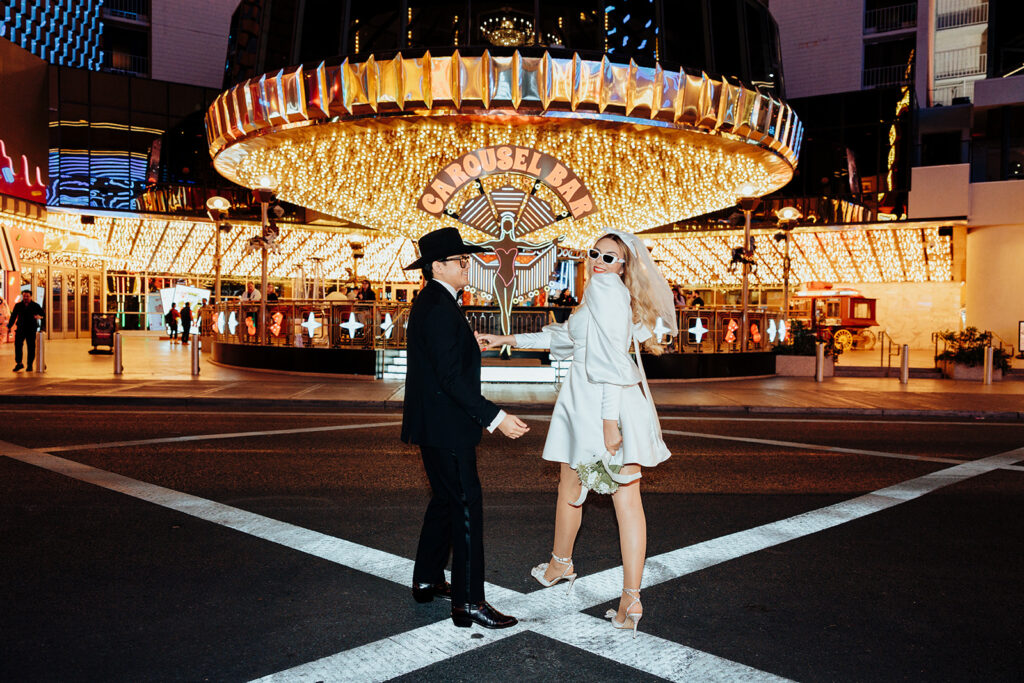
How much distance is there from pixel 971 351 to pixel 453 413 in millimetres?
20770

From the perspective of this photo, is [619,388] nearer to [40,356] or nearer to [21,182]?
[40,356]

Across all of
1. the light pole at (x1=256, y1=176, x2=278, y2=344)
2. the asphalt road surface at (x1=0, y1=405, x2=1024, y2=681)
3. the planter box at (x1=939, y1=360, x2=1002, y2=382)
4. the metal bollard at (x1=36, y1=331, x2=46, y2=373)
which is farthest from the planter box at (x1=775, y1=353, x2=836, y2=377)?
the metal bollard at (x1=36, y1=331, x2=46, y2=373)

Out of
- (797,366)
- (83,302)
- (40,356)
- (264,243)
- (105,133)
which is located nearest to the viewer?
(40,356)

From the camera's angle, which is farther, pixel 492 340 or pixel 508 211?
pixel 508 211

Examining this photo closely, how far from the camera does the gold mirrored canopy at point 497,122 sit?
52.7ft

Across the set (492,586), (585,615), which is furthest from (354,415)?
(585,615)

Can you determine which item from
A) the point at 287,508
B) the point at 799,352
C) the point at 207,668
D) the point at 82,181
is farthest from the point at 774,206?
the point at 207,668

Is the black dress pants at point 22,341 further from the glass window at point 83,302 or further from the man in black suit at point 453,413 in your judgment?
the man in black suit at point 453,413

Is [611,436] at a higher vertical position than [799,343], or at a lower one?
lower

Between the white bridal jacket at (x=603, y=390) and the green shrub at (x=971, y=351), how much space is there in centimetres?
1993

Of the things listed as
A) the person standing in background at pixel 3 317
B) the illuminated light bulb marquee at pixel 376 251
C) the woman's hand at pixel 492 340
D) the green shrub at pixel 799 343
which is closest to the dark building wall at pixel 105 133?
the illuminated light bulb marquee at pixel 376 251

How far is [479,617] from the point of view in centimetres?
387

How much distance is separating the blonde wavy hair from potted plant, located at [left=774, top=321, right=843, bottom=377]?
60.5 feet

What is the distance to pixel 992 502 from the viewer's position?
6.73 metres
